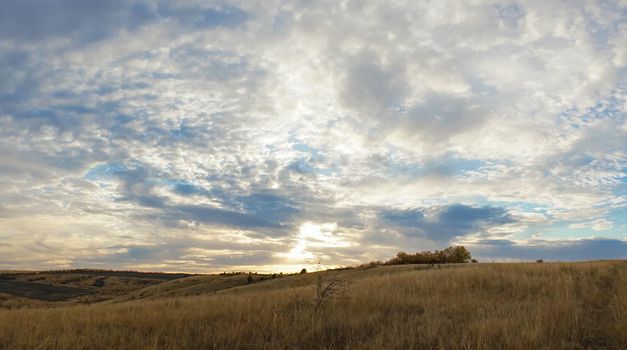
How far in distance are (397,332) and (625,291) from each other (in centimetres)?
960

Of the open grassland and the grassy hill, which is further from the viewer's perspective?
the grassy hill

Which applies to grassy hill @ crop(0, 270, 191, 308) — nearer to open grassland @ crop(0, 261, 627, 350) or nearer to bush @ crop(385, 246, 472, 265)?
bush @ crop(385, 246, 472, 265)

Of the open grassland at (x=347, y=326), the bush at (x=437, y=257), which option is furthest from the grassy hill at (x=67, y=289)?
the open grassland at (x=347, y=326)

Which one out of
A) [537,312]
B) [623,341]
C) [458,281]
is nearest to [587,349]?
[623,341]

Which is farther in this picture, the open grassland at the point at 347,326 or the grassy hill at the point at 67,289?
the grassy hill at the point at 67,289

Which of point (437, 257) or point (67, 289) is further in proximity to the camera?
point (67, 289)

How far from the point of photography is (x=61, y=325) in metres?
8.81

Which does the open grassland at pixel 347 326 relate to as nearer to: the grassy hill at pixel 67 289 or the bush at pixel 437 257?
the bush at pixel 437 257

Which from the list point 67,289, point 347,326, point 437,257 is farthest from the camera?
point 67,289

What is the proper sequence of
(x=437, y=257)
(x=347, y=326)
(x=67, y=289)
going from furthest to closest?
(x=67, y=289)
(x=437, y=257)
(x=347, y=326)

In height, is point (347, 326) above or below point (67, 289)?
above

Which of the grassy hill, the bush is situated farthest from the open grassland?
the grassy hill

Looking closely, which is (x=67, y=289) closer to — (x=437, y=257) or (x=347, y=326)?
(x=437, y=257)

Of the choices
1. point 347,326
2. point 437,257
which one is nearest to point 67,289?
point 437,257
